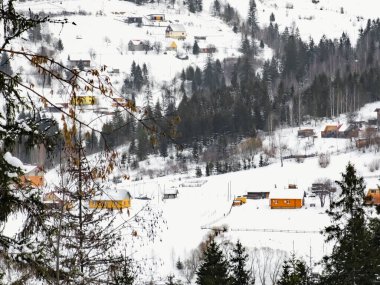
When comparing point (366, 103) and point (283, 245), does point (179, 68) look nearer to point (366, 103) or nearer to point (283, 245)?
point (366, 103)

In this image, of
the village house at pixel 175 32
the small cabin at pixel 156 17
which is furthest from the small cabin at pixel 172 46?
the small cabin at pixel 156 17

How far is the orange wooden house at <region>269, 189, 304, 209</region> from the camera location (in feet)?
108

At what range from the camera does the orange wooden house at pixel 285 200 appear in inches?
1302

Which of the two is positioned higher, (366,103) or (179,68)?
(179,68)

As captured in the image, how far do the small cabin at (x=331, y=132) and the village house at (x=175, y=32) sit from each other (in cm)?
4162

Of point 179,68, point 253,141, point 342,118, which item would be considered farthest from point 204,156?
point 179,68

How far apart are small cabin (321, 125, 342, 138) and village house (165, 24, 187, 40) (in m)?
41.6

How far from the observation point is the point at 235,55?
8300 cm

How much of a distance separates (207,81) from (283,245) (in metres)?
50.8

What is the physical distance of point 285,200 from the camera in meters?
33.1

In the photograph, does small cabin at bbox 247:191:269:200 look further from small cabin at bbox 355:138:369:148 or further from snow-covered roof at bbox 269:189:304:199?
small cabin at bbox 355:138:369:148

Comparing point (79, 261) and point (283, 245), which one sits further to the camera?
point (283, 245)

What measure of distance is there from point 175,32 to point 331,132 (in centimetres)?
4308

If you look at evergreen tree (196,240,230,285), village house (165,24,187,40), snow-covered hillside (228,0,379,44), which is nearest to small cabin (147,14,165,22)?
village house (165,24,187,40)
